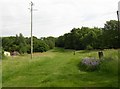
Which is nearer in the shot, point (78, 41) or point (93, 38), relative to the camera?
point (93, 38)

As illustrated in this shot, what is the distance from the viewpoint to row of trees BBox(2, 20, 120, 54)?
227 feet

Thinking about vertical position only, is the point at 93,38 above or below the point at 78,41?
above

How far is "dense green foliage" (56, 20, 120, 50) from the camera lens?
6857 centimetres

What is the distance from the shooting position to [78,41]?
93.6 metres

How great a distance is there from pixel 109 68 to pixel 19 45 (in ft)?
191

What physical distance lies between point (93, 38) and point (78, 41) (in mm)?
11509

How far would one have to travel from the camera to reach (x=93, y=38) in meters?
82.7

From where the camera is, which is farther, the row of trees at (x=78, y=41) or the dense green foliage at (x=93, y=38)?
the row of trees at (x=78, y=41)

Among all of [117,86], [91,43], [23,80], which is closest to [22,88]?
[23,80]

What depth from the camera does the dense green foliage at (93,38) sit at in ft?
225

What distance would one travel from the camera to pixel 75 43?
94.3m

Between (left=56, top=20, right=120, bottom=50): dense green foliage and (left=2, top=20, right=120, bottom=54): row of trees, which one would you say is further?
(left=2, top=20, right=120, bottom=54): row of trees

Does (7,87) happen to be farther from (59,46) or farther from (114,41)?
(59,46)

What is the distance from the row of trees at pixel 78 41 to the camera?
2720 inches
